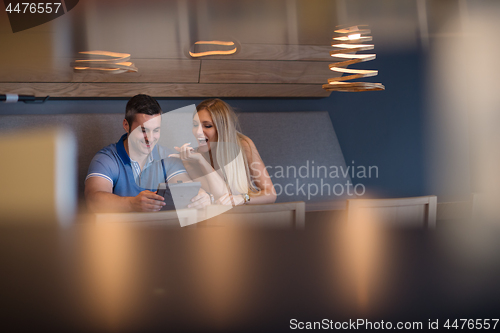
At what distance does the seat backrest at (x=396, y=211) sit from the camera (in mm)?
1105

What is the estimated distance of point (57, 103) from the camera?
96.0 inches

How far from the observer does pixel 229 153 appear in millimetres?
2062

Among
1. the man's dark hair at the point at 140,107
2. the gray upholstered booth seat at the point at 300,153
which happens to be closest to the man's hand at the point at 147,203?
the man's dark hair at the point at 140,107

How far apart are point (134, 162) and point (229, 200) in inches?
19.4

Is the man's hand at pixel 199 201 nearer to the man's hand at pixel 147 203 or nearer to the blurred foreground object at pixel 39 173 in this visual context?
the man's hand at pixel 147 203

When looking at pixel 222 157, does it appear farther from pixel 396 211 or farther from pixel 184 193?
pixel 396 211

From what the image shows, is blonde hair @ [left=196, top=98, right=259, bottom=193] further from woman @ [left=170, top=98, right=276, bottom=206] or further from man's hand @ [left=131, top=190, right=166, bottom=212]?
man's hand @ [left=131, top=190, right=166, bottom=212]

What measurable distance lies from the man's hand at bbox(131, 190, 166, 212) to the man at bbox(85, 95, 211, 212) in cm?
31

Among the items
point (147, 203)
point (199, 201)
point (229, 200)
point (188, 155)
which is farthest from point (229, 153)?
point (147, 203)

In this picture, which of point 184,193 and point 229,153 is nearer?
point 184,193

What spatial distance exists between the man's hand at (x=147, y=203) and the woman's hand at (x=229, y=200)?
15.2 inches

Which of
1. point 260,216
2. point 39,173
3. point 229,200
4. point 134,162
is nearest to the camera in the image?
point 260,216

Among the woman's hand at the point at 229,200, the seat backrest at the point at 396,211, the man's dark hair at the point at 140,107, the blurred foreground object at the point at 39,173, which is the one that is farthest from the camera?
the blurred foreground object at the point at 39,173

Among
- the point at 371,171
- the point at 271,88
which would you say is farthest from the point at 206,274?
the point at 371,171
